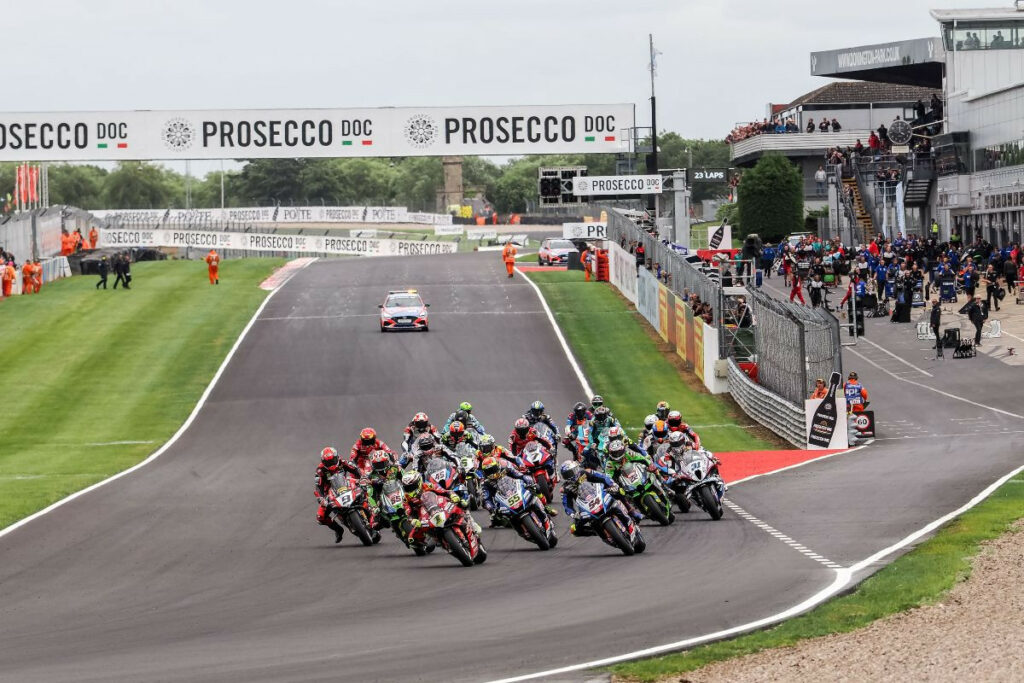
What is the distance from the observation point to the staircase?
71438 mm

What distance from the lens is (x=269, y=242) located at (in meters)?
100

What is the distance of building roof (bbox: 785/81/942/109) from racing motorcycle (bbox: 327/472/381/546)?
101m

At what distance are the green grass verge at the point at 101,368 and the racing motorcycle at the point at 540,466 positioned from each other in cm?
823

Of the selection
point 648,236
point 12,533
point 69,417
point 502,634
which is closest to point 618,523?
point 502,634

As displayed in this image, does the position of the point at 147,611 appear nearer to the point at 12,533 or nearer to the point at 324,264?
the point at 12,533

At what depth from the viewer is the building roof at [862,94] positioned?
118562mm

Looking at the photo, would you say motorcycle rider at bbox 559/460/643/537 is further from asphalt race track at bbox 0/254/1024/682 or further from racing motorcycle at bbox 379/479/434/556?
racing motorcycle at bbox 379/479/434/556

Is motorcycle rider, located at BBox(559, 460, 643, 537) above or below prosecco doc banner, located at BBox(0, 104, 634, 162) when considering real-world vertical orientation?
below

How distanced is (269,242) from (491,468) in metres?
81.5

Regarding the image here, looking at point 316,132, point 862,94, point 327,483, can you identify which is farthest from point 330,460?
point 862,94

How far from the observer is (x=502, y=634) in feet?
48.1

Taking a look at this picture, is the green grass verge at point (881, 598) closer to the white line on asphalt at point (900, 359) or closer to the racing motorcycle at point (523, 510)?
the racing motorcycle at point (523, 510)

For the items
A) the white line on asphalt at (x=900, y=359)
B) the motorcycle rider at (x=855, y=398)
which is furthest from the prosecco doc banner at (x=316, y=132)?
the motorcycle rider at (x=855, y=398)

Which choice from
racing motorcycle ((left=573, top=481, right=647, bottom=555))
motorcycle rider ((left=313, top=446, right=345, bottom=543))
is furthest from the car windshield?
racing motorcycle ((left=573, top=481, right=647, bottom=555))
